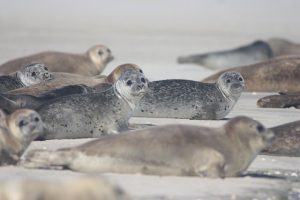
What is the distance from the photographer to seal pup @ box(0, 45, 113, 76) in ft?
50.5

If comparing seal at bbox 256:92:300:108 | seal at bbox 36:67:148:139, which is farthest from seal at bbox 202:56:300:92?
seal at bbox 36:67:148:139

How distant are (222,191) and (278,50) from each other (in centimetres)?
1408

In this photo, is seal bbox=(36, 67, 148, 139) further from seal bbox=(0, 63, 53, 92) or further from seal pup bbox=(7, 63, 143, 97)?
seal bbox=(0, 63, 53, 92)

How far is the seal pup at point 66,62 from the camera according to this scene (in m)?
15.4

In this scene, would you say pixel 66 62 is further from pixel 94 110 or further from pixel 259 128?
pixel 259 128

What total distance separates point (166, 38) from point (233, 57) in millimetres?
4638

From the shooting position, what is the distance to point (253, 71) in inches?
579

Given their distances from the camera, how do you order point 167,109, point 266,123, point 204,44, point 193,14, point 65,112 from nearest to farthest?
point 65,112 < point 266,123 < point 167,109 < point 204,44 < point 193,14

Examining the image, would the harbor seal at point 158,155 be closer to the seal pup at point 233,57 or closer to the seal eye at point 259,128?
the seal eye at point 259,128

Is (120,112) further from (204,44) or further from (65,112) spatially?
(204,44)

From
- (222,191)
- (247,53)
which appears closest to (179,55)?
(247,53)

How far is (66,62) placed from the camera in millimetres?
15562

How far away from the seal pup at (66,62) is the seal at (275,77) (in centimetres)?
239

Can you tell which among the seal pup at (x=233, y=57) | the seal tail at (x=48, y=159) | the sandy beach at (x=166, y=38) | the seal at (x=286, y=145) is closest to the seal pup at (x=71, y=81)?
the sandy beach at (x=166, y=38)
